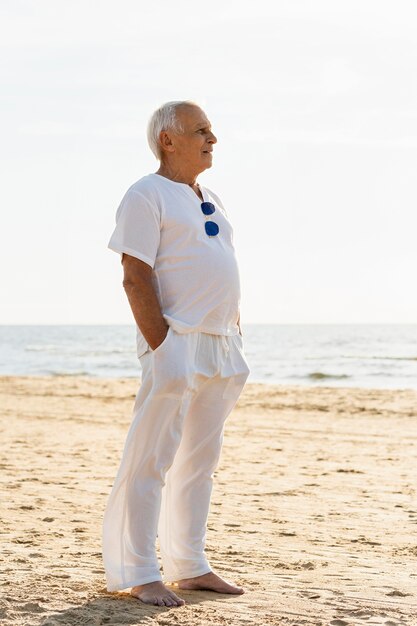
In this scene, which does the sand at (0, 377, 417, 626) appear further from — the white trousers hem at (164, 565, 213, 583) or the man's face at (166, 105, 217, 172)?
the man's face at (166, 105, 217, 172)

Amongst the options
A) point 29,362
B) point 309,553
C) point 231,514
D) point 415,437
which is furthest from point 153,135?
point 29,362

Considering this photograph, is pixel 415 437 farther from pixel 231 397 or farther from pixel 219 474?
pixel 231 397

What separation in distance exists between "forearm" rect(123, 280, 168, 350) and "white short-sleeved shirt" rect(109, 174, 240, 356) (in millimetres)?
71

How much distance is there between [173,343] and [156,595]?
102 centimetres

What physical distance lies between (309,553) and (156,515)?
1454mm

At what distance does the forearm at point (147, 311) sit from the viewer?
374 cm

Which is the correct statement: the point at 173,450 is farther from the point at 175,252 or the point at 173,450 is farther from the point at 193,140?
the point at 193,140

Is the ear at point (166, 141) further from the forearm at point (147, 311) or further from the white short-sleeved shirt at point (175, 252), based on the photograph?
the forearm at point (147, 311)

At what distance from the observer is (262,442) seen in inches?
425

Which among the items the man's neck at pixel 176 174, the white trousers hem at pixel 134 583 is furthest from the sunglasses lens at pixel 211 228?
the white trousers hem at pixel 134 583

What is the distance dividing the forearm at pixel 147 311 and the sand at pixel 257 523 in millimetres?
1081

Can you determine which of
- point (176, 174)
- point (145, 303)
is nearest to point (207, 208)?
point (176, 174)

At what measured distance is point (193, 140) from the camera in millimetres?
3943

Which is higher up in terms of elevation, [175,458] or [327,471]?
[175,458]
